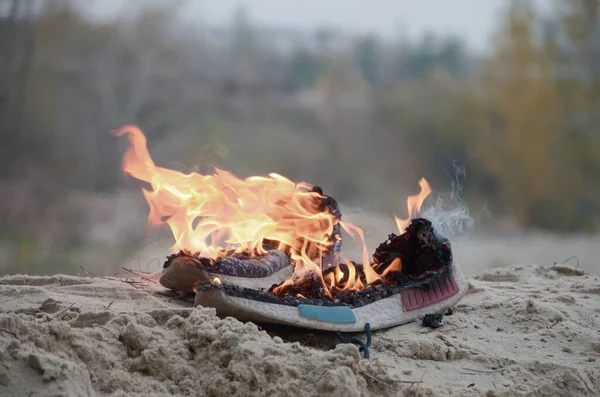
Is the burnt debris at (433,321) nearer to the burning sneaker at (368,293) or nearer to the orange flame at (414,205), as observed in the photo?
the burning sneaker at (368,293)

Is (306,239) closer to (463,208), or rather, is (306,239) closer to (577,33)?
(463,208)

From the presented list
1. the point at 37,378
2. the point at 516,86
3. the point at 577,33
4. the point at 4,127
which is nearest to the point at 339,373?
the point at 37,378

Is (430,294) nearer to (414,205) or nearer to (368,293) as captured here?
(368,293)

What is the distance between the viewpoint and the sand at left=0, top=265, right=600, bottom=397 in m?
1.62

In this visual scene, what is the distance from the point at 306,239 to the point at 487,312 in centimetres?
77

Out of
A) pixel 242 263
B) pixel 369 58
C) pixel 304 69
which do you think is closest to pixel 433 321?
pixel 242 263

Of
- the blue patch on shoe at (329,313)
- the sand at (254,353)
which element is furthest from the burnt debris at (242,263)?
the blue patch on shoe at (329,313)

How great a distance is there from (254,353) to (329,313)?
0.44m

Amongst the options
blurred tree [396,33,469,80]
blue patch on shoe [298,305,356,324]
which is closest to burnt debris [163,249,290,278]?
blue patch on shoe [298,305,356,324]

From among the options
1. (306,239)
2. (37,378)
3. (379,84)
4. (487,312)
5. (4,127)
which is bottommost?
(37,378)

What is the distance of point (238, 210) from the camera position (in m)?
2.70

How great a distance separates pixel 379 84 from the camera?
7.48 m

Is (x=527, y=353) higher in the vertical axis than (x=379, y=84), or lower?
lower

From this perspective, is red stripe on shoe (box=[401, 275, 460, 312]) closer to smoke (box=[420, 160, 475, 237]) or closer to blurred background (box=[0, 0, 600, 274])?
smoke (box=[420, 160, 475, 237])
